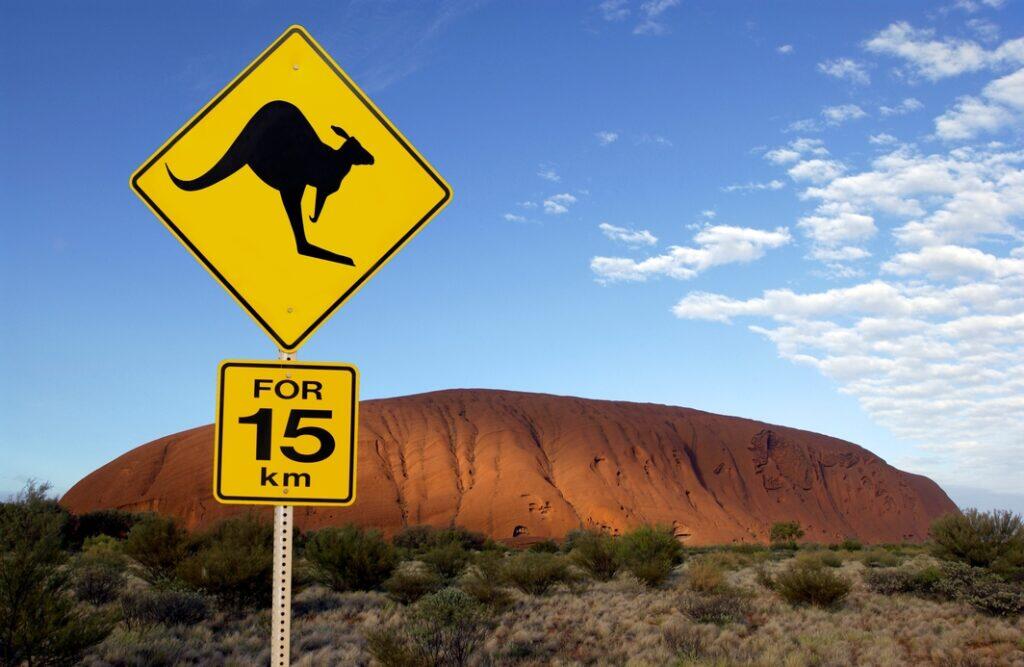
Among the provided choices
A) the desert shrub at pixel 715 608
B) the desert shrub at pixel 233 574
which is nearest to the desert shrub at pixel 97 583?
the desert shrub at pixel 233 574

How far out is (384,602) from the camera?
18391 millimetres

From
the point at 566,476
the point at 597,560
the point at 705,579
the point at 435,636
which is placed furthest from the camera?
the point at 566,476

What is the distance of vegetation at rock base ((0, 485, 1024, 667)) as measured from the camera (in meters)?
11.4

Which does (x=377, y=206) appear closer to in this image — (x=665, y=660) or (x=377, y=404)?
(x=665, y=660)

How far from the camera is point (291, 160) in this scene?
10.8 ft

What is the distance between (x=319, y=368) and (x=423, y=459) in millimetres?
62643

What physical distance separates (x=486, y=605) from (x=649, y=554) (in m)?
9.26

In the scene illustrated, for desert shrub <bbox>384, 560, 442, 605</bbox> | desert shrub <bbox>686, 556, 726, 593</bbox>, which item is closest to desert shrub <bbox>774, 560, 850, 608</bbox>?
desert shrub <bbox>686, 556, 726, 593</bbox>

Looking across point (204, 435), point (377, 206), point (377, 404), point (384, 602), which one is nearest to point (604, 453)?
point (377, 404)

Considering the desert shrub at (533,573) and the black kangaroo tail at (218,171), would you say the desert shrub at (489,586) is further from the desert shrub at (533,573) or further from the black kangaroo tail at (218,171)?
the black kangaroo tail at (218,171)

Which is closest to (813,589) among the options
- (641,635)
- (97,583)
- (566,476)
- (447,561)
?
(641,635)

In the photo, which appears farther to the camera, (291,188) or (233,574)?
(233,574)

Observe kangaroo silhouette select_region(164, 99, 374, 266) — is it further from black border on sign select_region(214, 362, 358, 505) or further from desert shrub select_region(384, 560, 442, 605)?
desert shrub select_region(384, 560, 442, 605)

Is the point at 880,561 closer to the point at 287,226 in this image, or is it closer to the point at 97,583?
the point at 97,583
